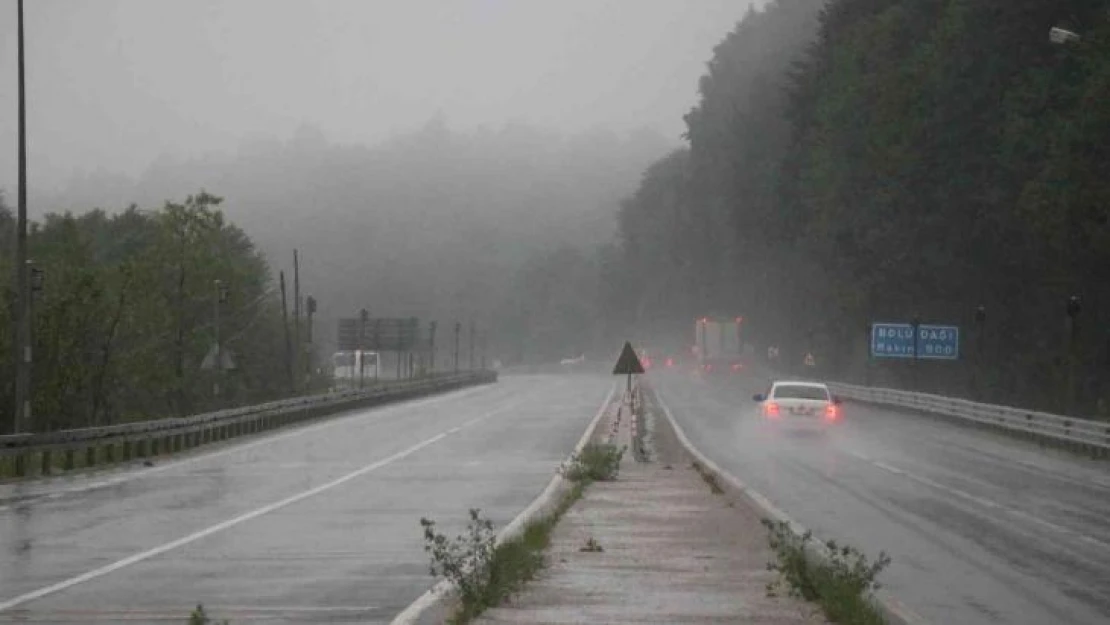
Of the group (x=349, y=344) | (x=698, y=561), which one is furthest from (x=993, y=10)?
→ (x=349, y=344)

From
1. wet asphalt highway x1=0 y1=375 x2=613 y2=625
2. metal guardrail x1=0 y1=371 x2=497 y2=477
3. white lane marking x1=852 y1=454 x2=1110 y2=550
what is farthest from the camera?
metal guardrail x1=0 y1=371 x2=497 y2=477

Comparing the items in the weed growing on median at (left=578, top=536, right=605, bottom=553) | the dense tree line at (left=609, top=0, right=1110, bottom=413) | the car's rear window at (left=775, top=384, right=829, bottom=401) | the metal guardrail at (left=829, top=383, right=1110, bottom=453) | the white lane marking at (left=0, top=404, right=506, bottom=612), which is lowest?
the white lane marking at (left=0, top=404, right=506, bottom=612)

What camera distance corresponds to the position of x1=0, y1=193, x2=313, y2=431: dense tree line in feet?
182

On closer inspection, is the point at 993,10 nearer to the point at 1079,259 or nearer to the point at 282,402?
the point at 1079,259

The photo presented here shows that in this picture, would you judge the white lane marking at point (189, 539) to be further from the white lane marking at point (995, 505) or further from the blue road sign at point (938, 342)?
the blue road sign at point (938, 342)

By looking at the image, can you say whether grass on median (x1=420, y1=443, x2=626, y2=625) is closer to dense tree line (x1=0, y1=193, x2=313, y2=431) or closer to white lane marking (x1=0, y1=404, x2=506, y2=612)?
white lane marking (x1=0, y1=404, x2=506, y2=612)

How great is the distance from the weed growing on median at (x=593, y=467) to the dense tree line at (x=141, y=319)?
21.2m

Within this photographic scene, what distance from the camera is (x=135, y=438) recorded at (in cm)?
4409

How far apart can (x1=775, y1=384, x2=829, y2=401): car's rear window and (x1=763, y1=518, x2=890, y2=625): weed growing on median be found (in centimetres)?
3898

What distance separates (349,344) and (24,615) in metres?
129

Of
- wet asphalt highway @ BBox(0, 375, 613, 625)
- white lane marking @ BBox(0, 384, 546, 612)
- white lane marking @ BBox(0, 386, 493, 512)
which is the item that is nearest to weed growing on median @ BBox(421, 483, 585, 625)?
wet asphalt highway @ BBox(0, 375, 613, 625)

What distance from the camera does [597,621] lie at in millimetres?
13203

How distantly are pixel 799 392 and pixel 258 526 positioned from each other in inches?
1326

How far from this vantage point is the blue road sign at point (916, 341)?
80312 millimetres
